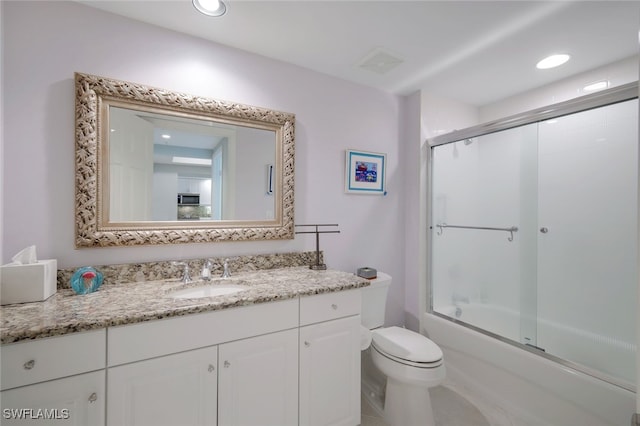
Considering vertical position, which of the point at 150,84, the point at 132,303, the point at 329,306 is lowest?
the point at 329,306

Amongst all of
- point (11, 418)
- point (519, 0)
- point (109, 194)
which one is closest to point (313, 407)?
point (11, 418)

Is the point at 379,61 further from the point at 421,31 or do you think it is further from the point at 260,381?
the point at 260,381

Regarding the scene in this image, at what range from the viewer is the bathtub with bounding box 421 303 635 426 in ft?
4.64

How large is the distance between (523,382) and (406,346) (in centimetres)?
78

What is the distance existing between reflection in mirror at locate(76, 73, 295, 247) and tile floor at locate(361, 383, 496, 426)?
123cm

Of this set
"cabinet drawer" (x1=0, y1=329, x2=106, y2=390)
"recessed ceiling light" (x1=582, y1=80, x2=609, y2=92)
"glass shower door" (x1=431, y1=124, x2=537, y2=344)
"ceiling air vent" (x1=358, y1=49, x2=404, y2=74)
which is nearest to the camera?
"cabinet drawer" (x1=0, y1=329, x2=106, y2=390)

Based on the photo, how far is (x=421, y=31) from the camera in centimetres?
158

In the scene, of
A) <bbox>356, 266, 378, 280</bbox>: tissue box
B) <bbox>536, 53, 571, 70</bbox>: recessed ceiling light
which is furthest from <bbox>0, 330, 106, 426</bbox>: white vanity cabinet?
<bbox>536, 53, 571, 70</bbox>: recessed ceiling light

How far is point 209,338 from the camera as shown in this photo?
3.84 feet

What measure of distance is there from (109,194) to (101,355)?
2.63 ft

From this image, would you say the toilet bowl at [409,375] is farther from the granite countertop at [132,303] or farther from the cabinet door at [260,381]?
the cabinet door at [260,381]

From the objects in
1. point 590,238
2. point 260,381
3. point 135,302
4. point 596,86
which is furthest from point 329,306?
point 596,86

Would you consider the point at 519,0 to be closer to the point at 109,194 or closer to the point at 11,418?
the point at 109,194

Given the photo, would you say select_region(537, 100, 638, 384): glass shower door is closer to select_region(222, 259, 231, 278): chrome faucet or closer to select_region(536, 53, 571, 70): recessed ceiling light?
select_region(536, 53, 571, 70): recessed ceiling light
